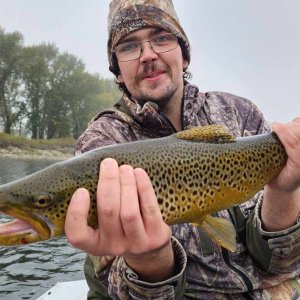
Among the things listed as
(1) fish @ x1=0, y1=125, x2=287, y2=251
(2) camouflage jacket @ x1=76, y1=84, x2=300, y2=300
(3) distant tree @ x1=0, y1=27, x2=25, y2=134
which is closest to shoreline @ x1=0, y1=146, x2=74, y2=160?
(3) distant tree @ x1=0, y1=27, x2=25, y2=134

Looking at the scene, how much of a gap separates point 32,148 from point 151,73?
148 ft

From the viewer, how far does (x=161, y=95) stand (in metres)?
3.53

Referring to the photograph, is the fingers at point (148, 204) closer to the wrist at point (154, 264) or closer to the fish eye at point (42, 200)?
the wrist at point (154, 264)

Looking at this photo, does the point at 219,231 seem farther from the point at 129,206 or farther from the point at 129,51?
the point at 129,51

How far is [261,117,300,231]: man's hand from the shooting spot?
2664mm

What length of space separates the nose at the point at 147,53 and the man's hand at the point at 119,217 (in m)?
1.57

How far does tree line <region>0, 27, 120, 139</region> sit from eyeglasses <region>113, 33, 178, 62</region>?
159 ft

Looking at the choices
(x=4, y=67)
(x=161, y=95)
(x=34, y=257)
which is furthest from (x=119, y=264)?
(x=4, y=67)

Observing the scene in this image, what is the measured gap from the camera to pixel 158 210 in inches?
85.0

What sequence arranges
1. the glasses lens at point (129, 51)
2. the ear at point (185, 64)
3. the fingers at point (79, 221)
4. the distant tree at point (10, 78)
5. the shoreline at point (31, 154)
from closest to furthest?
1. the fingers at point (79, 221)
2. the glasses lens at point (129, 51)
3. the ear at point (185, 64)
4. the shoreline at point (31, 154)
5. the distant tree at point (10, 78)

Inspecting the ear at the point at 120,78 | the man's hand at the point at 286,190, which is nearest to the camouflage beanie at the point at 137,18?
the ear at the point at 120,78

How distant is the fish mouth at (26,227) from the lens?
6.84 ft

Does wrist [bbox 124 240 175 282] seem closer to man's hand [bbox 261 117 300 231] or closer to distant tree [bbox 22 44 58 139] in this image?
man's hand [bbox 261 117 300 231]

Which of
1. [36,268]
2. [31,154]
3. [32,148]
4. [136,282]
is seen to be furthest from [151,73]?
[32,148]
